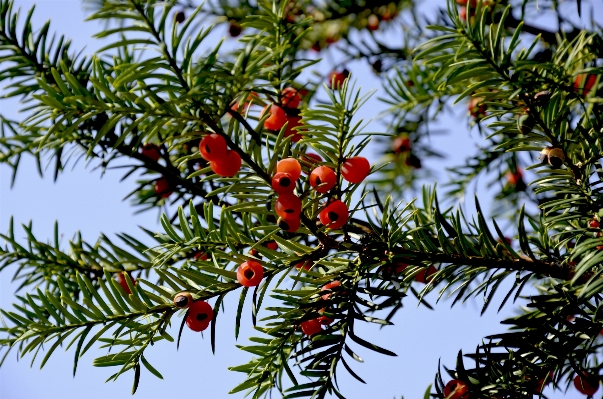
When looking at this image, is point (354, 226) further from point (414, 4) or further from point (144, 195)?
point (414, 4)

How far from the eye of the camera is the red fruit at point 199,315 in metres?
0.76

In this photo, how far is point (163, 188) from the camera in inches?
48.0

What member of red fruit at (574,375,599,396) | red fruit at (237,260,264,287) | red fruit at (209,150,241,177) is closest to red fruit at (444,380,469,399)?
red fruit at (574,375,599,396)

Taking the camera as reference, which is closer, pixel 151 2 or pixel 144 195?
pixel 151 2

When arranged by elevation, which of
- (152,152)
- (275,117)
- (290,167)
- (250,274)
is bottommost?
(250,274)

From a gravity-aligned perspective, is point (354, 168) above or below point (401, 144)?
below

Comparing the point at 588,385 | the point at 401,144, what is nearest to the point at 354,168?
the point at 588,385

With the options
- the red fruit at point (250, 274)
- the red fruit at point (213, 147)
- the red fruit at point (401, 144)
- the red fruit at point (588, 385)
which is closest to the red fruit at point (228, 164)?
the red fruit at point (213, 147)

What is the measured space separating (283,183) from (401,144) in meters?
1.15

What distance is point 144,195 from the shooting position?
4.35 feet

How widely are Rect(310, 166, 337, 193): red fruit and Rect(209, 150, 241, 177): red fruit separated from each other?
0.10 metres

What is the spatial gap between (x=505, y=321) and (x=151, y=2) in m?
0.67

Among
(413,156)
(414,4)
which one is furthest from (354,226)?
(414,4)

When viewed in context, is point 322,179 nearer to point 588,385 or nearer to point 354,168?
point 354,168
